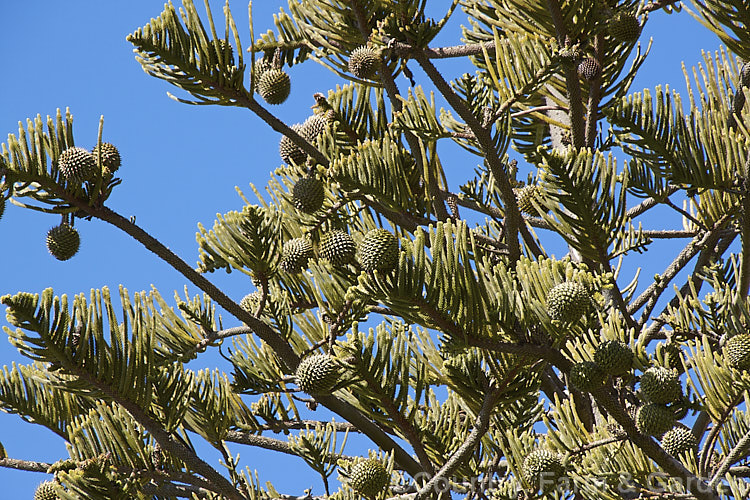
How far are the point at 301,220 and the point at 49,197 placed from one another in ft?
3.19

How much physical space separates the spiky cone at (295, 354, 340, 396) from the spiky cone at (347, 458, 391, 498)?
331mm

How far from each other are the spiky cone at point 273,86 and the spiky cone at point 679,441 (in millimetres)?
1467

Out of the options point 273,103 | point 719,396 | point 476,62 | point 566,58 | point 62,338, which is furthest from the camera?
point 476,62

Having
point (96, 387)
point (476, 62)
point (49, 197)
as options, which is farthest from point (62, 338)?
point (476, 62)

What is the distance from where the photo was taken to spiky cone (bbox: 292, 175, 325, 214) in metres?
2.37

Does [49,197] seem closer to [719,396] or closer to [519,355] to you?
[519,355]

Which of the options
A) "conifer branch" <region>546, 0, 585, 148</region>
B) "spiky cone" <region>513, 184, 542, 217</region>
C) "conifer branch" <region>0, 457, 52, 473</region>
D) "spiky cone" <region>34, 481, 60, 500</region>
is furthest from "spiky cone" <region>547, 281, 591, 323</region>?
"conifer branch" <region>0, 457, 52, 473</region>

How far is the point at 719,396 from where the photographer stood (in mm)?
2250

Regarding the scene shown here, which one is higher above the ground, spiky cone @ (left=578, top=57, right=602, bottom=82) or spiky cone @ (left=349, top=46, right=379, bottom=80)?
spiky cone @ (left=349, top=46, right=379, bottom=80)

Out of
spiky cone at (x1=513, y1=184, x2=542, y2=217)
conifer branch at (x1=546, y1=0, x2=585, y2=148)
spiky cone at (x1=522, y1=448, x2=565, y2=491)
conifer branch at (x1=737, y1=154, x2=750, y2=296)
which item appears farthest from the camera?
spiky cone at (x1=513, y1=184, x2=542, y2=217)

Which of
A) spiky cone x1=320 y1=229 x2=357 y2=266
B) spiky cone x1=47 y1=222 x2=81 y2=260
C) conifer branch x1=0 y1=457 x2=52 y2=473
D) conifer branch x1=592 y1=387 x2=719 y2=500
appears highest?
spiky cone x1=47 y1=222 x2=81 y2=260

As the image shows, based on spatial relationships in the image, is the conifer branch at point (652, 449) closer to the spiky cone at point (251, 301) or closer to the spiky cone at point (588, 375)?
the spiky cone at point (588, 375)

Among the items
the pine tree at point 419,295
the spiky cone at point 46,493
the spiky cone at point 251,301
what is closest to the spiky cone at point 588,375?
the pine tree at point 419,295

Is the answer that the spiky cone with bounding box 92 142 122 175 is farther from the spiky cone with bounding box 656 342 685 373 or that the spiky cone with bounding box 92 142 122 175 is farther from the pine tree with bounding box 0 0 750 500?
the spiky cone with bounding box 656 342 685 373
